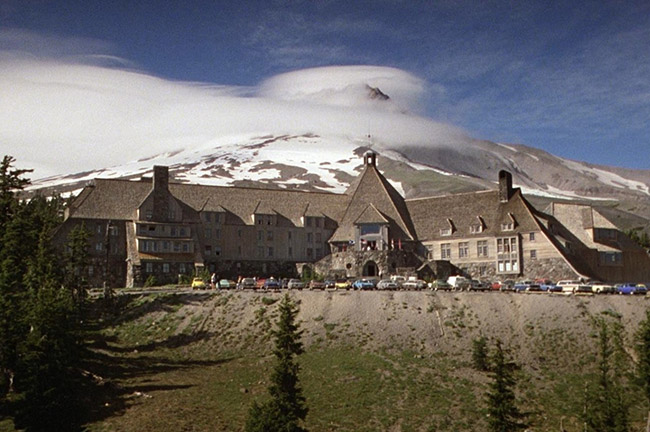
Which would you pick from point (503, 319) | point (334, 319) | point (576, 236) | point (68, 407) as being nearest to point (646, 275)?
point (576, 236)

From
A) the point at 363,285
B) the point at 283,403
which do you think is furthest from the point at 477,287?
the point at 283,403

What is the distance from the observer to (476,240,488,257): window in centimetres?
10231

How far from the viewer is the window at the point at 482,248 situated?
336 feet

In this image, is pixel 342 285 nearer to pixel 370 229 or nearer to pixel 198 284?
pixel 198 284

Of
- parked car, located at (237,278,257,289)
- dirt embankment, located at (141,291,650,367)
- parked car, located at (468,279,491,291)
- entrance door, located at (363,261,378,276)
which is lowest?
dirt embankment, located at (141,291,650,367)

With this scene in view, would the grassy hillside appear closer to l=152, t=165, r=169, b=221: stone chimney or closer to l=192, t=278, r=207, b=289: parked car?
l=192, t=278, r=207, b=289: parked car

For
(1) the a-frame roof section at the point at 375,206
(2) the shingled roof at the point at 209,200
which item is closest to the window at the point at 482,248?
(1) the a-frame roof section at the point at 375,206

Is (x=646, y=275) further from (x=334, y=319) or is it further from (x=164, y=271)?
(x=164, y=271)

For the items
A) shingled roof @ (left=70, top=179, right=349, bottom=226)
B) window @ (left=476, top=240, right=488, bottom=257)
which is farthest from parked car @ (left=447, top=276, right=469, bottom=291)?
shingled roof @ (left=70, top=179, right=349, bottom=226)

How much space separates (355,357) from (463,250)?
45758 millimetres

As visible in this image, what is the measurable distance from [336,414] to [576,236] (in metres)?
61.1

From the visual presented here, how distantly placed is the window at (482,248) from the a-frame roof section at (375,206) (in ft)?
34.5

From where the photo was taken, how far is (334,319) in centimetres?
7119

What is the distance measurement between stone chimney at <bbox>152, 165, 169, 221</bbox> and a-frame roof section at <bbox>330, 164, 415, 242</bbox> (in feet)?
83.4
